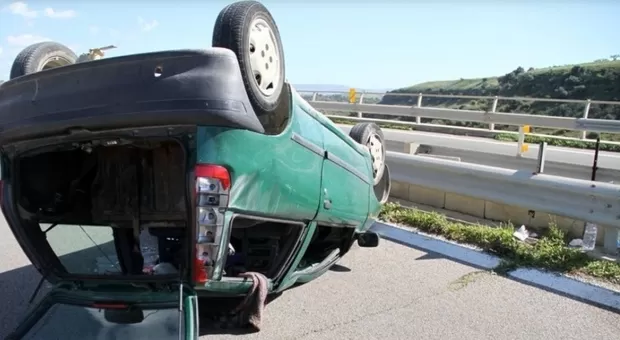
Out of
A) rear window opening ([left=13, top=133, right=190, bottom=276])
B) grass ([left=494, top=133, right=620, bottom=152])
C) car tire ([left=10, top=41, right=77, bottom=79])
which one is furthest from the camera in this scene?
grass ([left=494, top=133, right=620, bottom=152])

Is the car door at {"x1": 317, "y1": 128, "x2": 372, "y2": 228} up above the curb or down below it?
above

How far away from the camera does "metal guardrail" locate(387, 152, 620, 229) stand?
16.7 ft

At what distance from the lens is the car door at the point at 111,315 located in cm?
304

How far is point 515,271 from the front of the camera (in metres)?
4.97

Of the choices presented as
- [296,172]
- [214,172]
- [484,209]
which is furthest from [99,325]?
[484,209]

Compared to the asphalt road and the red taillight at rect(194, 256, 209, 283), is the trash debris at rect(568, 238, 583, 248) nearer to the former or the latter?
the asphalt road

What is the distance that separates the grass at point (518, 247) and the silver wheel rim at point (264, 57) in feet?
9.49

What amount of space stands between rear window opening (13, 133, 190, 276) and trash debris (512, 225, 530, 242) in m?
3.46

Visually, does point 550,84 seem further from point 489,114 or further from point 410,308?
point 410,308

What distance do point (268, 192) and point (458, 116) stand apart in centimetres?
1166

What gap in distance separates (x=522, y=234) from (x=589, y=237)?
0.63 meters

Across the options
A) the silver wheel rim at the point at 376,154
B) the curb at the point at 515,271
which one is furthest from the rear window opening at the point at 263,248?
the curb at the point at 515,271

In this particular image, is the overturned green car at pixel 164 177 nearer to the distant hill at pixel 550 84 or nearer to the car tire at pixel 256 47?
the car tire at pixel 256 47

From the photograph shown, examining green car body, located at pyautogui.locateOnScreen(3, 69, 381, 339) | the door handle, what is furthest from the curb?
the door handle
